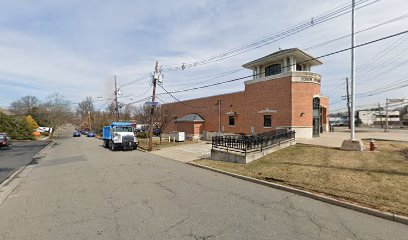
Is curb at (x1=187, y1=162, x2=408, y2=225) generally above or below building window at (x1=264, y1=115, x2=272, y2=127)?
below

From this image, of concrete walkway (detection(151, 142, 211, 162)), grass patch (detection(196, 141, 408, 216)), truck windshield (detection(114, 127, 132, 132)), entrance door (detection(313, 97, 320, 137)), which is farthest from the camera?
entrance door (detection(313, 97, 320, 137))

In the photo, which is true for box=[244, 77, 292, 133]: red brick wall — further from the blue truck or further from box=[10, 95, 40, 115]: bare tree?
box=[10, 95, 40, 115]: bare tree

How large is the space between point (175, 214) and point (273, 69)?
A: 2221 cm

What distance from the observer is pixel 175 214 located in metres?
5.18

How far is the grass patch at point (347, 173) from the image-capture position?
19.6ft

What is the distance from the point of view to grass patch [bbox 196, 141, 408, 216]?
19.6 feet

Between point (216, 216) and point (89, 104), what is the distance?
9714 centimetres

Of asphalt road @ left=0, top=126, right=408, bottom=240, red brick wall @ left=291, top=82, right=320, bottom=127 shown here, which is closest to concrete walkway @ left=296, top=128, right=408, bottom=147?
red brick wall @ left=291, top=82, right=320, bottom=127

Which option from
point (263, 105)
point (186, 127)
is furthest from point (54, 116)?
point (263, 105)

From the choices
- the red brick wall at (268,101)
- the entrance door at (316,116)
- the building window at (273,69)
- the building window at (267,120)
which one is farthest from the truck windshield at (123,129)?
the entrance door at (316,116)

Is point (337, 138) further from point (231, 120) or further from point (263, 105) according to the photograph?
point (231, 120)

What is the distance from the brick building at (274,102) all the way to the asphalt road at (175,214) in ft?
39.1

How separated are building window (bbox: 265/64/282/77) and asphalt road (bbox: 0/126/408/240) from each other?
1857 cm

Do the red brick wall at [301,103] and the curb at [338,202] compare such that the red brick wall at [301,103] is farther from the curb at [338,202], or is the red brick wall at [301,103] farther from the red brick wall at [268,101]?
the curb at [338,202]
